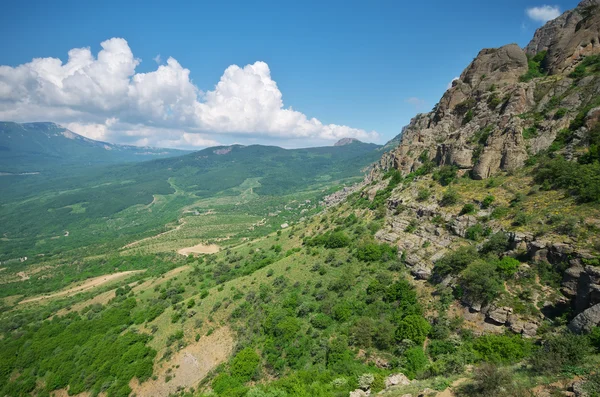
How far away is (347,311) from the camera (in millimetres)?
36031

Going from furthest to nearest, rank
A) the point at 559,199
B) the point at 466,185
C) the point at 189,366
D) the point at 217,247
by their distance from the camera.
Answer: the point at 217,247 < the point at 466,185 < the point at 189,366 < the point at 559,199

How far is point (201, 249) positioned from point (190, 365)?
3725 inches

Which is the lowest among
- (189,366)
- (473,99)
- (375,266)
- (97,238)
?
(97,238)

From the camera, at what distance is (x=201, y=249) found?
421ft

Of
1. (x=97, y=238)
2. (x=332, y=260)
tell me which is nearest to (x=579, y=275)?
(x=332, y=260)

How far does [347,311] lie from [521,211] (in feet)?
84.0

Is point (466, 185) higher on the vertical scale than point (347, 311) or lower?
higher

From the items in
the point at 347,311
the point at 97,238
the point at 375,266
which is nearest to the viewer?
the point at 347,311

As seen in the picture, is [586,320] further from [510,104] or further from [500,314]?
[510,104]

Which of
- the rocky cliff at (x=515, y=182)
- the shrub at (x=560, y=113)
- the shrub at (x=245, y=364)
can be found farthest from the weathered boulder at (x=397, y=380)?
the shrub at (x=560, y=113)

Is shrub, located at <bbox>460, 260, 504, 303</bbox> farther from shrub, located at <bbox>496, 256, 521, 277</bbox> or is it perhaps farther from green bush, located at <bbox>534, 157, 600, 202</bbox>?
green bush, located at <bbox>534, 157, 600, 202</bbox>

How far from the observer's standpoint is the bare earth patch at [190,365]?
36875mm

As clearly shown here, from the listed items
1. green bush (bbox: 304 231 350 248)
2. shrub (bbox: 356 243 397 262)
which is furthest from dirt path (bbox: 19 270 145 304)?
shrub (bbox: 356 243 397 262)

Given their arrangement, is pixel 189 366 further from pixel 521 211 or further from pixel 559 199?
pixel 559 199
